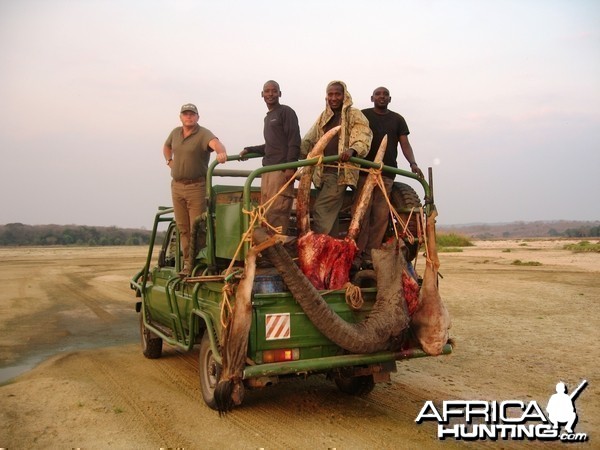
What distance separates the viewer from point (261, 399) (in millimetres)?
6027

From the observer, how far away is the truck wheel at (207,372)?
5.66 meters

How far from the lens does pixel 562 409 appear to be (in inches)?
222

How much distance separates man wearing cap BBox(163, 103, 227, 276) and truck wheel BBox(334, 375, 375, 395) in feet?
7.69

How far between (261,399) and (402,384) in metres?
1.67

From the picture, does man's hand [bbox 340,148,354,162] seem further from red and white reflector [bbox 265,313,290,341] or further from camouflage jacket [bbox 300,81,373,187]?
red and white reflector [bbox 265,313,290,341]

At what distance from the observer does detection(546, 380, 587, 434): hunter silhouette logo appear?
209 inches

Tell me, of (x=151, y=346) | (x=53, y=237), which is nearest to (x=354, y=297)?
(x=151, y=346)

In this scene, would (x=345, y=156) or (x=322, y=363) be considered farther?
(x=345, y=156)

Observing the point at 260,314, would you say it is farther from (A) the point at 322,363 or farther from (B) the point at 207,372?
(B) the point at 207,372

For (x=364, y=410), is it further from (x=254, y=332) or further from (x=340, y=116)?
(x=340, y=116)

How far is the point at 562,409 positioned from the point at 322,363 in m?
2.44

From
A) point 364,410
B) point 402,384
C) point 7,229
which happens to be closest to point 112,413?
point 364,410

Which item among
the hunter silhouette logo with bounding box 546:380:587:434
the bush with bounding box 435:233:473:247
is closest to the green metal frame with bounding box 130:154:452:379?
the hunter silhouette logo with bounding box 546:380:587:434

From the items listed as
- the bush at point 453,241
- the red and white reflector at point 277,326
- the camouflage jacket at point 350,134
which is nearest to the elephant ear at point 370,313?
the red and white reflector at point 277,326
